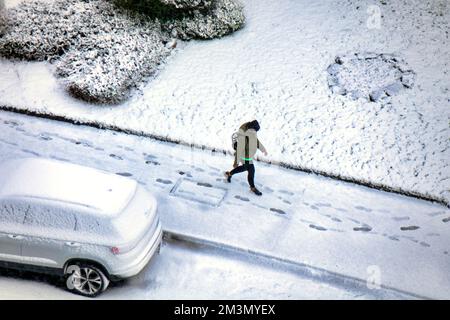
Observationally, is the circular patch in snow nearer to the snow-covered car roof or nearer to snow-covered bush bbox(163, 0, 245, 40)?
snow-covered bush bbox(163, 0, 245, 40)

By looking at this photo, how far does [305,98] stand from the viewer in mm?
12648

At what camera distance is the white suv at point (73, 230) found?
7852mm

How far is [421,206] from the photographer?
10578 millimetres

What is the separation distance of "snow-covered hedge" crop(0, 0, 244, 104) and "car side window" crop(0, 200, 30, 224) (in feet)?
15.8

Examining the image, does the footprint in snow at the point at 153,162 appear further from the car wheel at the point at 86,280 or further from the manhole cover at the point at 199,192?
the car wheel at the point at 86,280

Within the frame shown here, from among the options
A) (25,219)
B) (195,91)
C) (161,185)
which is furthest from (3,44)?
(25,219)

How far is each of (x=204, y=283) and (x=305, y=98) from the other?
5.64 m

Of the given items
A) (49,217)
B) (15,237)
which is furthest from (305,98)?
(15,237)

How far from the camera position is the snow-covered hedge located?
12.6 meters

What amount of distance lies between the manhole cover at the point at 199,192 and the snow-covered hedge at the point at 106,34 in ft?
9.81

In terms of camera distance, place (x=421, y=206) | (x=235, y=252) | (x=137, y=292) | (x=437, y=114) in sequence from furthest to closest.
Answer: (x=437, y=114), (x=421, y=206), (x=235, y=252), (x=137, y=292)

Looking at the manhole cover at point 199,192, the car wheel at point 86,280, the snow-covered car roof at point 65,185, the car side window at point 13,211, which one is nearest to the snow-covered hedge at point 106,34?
the manhole cover at point 199,192

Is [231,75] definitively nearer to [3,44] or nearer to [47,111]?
[47,111]

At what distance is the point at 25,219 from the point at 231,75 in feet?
22.0
